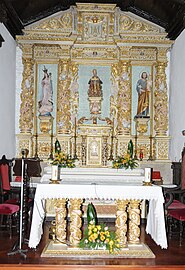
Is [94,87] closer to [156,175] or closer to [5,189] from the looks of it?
[156,175]

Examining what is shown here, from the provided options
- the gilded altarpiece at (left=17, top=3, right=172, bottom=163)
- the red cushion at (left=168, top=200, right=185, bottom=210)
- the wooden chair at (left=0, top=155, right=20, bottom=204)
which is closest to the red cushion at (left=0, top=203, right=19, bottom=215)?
the wooden chair at (left=0, top=155, right=20, bottom=204)

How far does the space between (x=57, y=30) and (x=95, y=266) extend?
6.79 metres

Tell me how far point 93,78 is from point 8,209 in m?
4.69

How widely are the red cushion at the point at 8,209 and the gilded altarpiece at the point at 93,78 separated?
3.45 m

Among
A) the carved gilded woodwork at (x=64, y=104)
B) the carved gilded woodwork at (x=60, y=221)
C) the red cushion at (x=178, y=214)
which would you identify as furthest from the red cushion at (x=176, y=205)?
the carved gilded woodwork at (x=64, y=104)

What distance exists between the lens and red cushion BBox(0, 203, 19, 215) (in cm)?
647

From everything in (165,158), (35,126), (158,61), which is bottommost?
(165,158)

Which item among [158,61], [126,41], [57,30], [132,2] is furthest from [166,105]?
[57,30]

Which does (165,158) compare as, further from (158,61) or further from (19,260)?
(19,260)

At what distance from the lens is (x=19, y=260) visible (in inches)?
200

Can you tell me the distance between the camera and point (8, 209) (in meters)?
6.50

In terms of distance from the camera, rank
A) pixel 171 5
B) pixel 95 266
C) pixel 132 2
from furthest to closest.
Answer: pixel 132 2 < pixel 171 5 < pixel 95 266

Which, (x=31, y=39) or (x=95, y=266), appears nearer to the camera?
(x=95, y=266)

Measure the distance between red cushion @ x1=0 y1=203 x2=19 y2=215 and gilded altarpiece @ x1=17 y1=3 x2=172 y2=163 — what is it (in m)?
3.45
